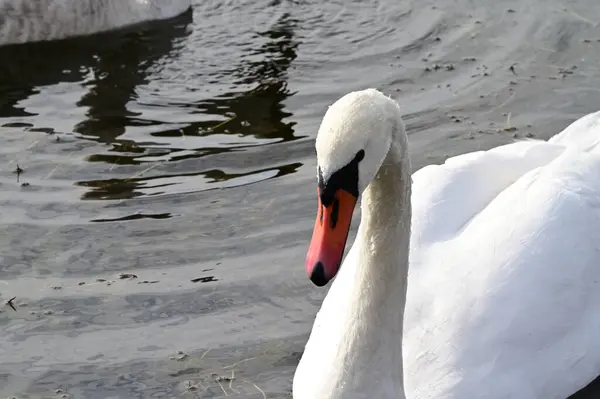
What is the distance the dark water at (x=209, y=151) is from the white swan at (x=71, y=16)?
0.74ft

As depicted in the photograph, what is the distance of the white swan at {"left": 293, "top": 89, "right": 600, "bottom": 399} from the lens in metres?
4.11

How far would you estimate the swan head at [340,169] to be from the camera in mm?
3955

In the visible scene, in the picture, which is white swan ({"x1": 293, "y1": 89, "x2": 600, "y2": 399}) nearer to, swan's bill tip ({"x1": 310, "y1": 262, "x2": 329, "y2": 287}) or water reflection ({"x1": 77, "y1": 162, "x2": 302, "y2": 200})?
swan's bill tip ({"x1": 310, "y1": 262, "x2": 329, "y2": 287})

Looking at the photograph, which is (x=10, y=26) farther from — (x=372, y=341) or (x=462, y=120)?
(x=372, y=341)

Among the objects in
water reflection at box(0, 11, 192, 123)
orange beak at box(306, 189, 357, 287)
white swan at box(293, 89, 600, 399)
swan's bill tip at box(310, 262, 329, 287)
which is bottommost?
water reflection at box(0, 11, 192, 123)

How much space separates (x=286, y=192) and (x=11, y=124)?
8.60 feet

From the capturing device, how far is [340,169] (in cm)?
396

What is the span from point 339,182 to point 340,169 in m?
0.05

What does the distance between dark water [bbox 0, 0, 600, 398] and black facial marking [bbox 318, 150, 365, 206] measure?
6.20 feet

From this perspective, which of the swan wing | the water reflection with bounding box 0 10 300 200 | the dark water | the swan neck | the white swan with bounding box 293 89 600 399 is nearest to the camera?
the white swan with bounding box 293 89 600 399

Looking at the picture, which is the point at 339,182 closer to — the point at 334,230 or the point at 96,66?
the point at 334,230

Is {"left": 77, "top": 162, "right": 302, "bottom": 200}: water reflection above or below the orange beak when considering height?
below

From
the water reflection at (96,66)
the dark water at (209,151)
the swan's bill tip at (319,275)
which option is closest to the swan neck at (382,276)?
the swan's bill tip at (319,275)

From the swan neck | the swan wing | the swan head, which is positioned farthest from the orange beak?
the swan wing
